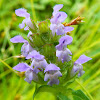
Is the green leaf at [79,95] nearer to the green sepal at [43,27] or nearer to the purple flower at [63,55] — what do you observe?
the purple flower at [63,55]

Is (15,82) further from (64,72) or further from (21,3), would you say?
(21,3)

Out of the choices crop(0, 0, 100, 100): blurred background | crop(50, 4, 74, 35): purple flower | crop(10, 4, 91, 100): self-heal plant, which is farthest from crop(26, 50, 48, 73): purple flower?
crop(0, 0, 100, 100): blurred background

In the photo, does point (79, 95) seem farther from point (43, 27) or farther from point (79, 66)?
point (43, 27)

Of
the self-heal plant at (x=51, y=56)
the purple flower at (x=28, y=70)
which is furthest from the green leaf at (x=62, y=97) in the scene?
the purple flower at (x=28, y=70)

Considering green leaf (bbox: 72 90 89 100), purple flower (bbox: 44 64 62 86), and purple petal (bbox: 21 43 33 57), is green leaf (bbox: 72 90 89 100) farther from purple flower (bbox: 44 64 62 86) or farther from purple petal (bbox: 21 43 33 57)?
purple petal (bbox: 21 43 33 57)

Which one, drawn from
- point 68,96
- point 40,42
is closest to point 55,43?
point 40,42
